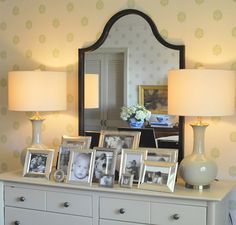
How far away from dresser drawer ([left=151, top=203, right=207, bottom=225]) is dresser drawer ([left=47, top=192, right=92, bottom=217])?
1.35 feet

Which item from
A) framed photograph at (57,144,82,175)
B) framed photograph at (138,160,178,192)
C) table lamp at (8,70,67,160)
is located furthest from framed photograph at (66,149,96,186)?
table lamp at (8,70,67,160)

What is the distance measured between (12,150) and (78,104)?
73cm

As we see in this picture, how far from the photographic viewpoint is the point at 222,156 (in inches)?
113

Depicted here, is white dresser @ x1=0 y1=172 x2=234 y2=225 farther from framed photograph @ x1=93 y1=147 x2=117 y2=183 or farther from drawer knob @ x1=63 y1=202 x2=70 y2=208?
framed photograph @ x1=93 y1=147 x2=117 y2=183

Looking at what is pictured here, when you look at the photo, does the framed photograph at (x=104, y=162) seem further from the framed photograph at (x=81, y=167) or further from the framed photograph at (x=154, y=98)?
Result: the framed photograph at (x=154, y=98)

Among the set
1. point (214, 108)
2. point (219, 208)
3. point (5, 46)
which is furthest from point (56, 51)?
point (219, 208)

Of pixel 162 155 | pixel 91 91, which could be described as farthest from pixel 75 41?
pixel 162 155

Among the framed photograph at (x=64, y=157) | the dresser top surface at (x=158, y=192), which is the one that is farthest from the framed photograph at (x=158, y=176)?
the framed photograph at (x=64, y=157)

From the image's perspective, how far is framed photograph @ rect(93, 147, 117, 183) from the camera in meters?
2.67

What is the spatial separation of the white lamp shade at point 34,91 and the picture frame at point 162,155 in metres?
0.75

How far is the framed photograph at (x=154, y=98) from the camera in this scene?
2.92 metres

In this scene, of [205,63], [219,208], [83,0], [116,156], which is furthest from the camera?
[83,0]

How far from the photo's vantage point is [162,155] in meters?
2.68

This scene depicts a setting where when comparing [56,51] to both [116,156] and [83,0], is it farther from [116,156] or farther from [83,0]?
[116,156]
